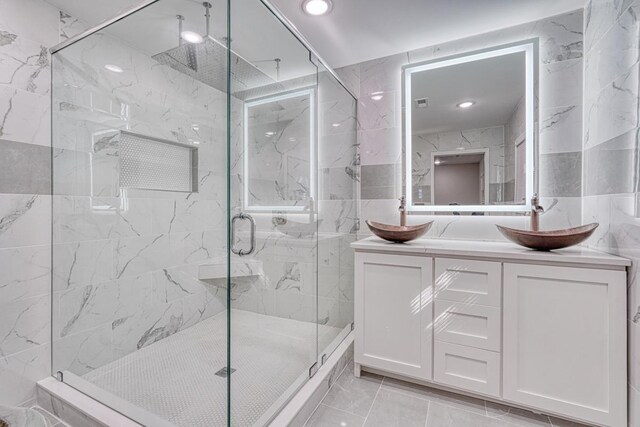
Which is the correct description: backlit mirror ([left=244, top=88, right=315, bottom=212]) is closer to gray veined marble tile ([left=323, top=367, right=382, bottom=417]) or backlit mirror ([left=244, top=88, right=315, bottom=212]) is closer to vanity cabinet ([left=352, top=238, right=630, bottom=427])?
vanity cabinet ([left=352, top=238, right=630, bottom=427])

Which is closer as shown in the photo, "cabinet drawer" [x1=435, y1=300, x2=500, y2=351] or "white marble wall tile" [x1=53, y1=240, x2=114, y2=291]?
"cabinet drawer" [x1=435, y1=300, x2=500, y2=351]

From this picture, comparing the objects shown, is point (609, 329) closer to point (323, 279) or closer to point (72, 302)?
point (323, 279)

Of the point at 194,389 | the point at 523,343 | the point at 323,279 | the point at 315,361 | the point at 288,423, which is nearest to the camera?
the point at 288,423

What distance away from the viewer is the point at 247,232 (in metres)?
1.66

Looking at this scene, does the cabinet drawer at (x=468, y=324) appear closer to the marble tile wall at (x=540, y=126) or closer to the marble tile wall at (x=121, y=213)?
the marble tile wall at (x=540, y=126)

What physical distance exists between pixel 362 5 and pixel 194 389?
249cm

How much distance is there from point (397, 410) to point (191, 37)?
9.07 ft

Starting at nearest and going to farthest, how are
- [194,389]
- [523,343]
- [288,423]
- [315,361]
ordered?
1. [288,423]
2. [523,343]
3. [194,389]
4. [315,361]

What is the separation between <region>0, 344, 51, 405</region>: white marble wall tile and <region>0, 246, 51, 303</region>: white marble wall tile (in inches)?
12.6

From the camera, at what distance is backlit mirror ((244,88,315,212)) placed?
1.69 metres

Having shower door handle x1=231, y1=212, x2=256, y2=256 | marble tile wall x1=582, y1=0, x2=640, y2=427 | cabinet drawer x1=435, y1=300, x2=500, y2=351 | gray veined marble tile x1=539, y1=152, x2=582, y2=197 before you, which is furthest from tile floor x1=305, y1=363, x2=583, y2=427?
gray veined marble tile x1=539, y1=152, x2=582, y2=197

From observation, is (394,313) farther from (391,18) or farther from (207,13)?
(207,13)

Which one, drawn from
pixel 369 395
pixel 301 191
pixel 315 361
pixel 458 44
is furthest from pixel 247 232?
pixel 458 44

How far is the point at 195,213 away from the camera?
255cm
